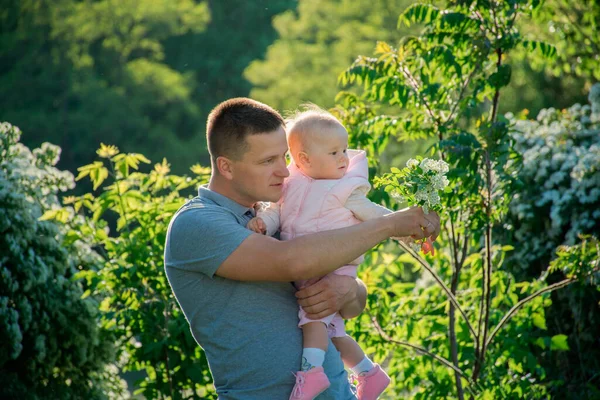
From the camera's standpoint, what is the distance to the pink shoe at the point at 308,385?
2.85m

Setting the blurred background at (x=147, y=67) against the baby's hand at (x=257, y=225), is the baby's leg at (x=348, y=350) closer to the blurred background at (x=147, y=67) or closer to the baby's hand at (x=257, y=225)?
the baby's hand at (x=257, y=225)

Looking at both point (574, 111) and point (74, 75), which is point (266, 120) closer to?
point (574, 111)

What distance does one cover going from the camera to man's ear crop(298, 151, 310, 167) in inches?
129

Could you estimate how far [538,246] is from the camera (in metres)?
6.76

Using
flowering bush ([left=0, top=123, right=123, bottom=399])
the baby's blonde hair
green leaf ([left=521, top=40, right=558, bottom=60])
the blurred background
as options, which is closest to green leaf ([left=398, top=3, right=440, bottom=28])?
green leaf ([left=521, top=40, right=558, bottom=60])

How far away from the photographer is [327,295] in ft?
9.95

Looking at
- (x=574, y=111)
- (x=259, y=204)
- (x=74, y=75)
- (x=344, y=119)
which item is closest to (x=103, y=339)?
(x=344, y=119)

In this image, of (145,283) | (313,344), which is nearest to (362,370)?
(313,344)

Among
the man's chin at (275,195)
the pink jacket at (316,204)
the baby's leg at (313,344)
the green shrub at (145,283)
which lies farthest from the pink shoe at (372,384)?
the green shrub at (145,283)

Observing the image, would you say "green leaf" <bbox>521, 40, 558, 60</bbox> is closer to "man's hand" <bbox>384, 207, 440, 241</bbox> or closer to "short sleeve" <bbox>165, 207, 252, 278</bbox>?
"man's hand" <bbox>384, 207, 440, 241</bbox>

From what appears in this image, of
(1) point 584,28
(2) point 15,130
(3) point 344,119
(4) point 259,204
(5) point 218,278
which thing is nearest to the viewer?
(5) point 218,278

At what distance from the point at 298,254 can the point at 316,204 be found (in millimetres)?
487

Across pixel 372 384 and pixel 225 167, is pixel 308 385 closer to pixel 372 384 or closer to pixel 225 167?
pixel 372 384

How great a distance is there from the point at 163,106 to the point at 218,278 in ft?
92.1
